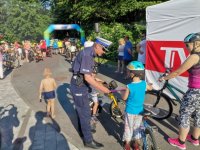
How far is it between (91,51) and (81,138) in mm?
2008

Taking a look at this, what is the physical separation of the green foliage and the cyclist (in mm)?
32830

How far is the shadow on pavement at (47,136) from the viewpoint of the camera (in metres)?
5.14

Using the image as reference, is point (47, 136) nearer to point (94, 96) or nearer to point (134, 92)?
point (94, 96)

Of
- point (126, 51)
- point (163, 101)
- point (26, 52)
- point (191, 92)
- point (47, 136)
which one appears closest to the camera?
point (191, 92)

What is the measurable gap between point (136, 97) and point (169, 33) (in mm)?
3596

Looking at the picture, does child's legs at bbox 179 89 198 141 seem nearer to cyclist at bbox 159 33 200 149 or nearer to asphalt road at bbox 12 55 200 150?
cyclist at bbox 159 33 200 149

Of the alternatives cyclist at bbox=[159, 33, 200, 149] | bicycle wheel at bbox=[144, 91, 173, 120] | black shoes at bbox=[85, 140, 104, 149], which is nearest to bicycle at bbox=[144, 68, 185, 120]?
bicycle wheel at bbox=[144, 91, 173, 120]

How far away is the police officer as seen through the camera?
4.39 metres

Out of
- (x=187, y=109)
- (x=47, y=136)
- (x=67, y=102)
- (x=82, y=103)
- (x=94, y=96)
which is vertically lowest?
(x=67, y=102)

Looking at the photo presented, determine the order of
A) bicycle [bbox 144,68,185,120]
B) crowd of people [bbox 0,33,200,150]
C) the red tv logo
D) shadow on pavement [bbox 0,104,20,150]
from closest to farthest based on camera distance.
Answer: crowd of people [bbox 0,33,200,150]
shadow on pavement [bbox 0,104,20,150]
bicycle [bbox 144,68,185,120]
the red tv logo

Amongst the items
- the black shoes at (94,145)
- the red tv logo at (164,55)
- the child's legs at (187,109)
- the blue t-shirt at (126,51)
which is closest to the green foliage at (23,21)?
the blue t-shirt at (126,51)

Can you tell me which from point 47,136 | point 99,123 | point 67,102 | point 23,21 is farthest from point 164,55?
point 23,21

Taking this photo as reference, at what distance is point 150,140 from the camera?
4.18 m

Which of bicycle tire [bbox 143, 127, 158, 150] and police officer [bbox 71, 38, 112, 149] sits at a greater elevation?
police officer [bbox 71, 38, 112, 149]
